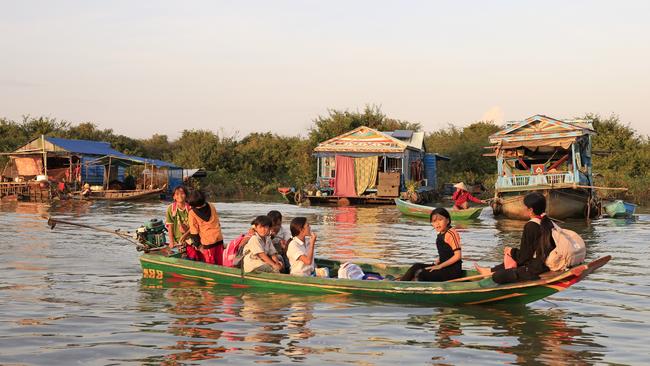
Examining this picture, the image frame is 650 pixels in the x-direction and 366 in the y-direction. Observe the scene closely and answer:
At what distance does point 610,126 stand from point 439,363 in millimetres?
43770

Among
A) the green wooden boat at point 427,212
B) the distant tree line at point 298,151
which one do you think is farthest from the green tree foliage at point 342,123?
the green wooden boat at point 427,212

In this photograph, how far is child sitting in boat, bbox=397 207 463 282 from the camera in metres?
8.83

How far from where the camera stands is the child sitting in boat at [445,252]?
8.83 metres

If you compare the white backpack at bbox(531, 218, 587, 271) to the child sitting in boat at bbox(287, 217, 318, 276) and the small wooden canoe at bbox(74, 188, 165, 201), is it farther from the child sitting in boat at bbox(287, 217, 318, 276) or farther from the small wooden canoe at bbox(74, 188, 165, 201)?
the small wooden canoe at bbox(74, 188, 165, 201)

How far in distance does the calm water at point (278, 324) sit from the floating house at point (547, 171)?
10896mm

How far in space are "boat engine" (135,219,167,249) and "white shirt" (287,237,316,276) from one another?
2.82m

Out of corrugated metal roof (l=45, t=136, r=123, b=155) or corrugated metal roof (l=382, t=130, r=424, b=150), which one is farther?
corrugated metal roof (l=382, t=130, r=424, b=150)

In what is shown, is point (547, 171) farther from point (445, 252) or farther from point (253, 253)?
point (253, 253)

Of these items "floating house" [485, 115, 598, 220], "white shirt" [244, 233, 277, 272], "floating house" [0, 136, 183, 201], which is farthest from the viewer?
"floating house" [0, 136, 183, 201]

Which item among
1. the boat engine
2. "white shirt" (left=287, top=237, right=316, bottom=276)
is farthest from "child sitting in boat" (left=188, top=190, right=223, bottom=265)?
"white shirt" (left=287, top=237, right=316, bottom=276)

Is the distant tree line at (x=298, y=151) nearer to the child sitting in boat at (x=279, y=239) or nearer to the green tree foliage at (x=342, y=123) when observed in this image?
the green tree foliage at (x=342, y=123)

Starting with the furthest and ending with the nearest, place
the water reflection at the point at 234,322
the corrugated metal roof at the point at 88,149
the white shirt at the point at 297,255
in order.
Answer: the corrugated metal roof at the point at 88,149, the white shirt at the point at 297,255, the water reflection at the point at 234,322

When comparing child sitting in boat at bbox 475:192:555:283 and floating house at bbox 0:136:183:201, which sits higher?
floating house at bbox 0:136:183:201

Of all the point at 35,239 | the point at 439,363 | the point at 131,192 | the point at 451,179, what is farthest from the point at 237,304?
the point at 451,179
